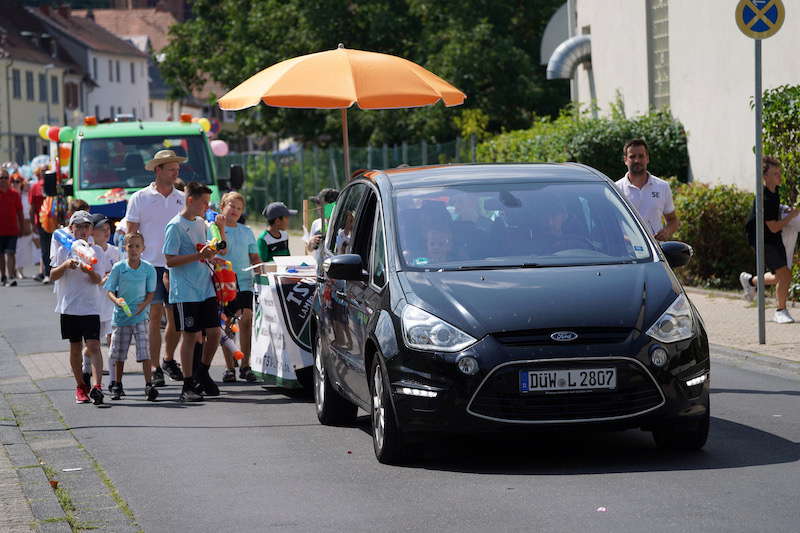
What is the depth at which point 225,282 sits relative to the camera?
1172cm

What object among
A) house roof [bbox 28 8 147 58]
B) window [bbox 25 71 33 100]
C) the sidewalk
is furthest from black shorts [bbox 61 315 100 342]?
house roof [bbox 28 8 147 58]

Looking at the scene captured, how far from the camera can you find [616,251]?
28.0ft

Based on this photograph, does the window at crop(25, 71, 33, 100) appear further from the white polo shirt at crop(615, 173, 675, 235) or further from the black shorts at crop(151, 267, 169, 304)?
the white polo shirt at crop(615, 173, 675, 235)

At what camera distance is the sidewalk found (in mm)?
12930

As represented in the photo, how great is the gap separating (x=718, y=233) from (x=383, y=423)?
1163 centimetres

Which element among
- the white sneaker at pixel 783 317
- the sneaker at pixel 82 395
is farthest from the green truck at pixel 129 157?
the sneaker at pixel 82 395

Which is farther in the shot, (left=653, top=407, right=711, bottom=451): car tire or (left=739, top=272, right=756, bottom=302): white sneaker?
(left=739, top=272, right=756, bottom=302): white sneaker

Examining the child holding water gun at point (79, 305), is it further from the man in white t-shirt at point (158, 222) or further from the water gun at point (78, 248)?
the man in white t-shirt at point (158, 222)

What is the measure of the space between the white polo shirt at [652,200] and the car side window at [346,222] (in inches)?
112

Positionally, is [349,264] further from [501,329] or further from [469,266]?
[501,329]

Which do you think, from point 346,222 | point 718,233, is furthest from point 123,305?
point 718,233

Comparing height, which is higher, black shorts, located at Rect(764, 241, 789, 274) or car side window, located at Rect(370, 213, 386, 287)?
car side window, located at Rect(370, 213, 386, 287)

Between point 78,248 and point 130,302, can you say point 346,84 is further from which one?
point 78,248

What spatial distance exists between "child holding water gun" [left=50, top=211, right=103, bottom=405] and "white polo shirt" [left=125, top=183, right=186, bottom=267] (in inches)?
49.8
